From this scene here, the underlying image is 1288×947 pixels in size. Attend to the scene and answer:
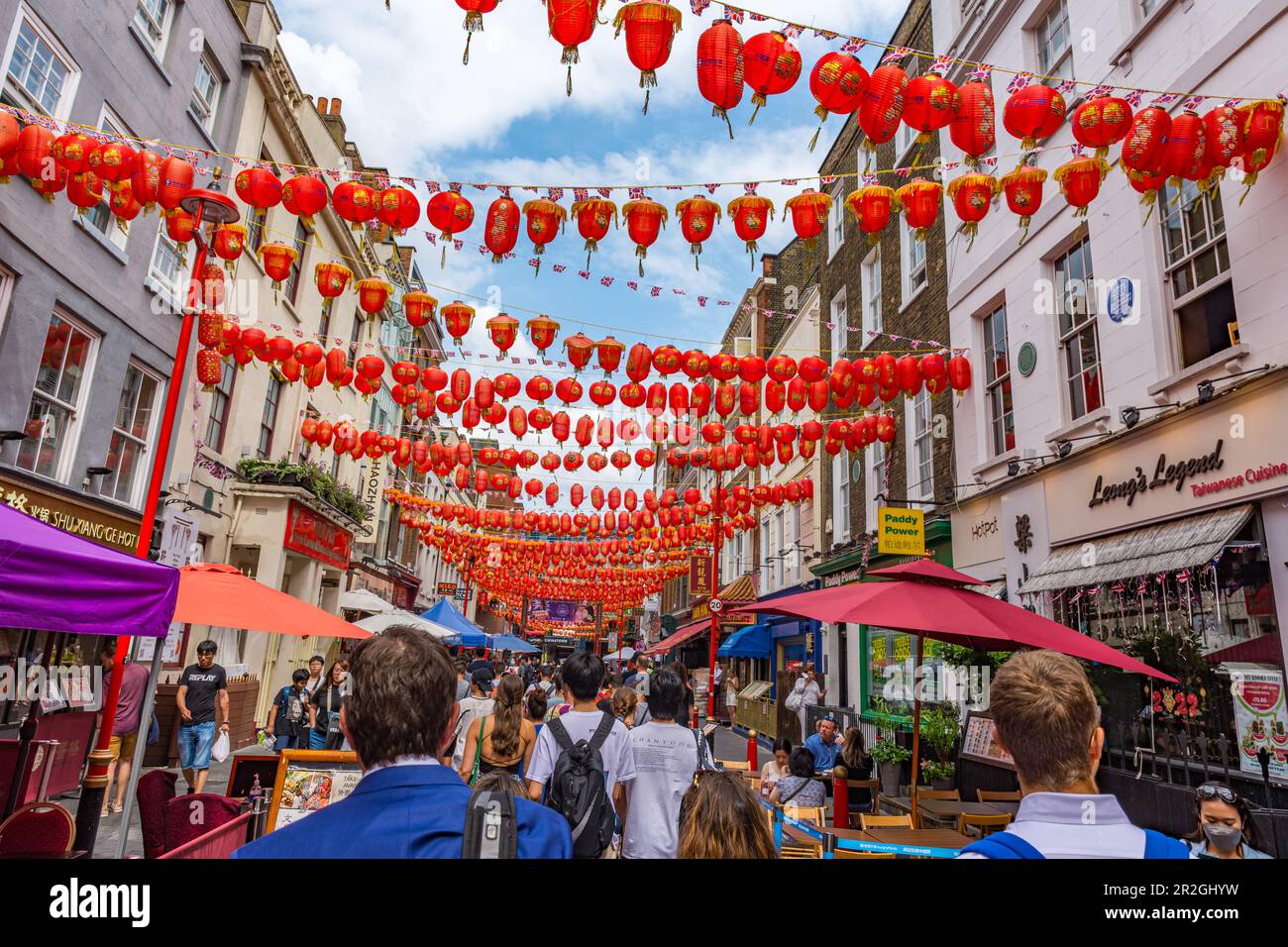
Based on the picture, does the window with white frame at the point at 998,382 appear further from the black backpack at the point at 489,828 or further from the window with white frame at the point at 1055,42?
the black backpack at the point at 489,828

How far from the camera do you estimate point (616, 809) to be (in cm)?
473

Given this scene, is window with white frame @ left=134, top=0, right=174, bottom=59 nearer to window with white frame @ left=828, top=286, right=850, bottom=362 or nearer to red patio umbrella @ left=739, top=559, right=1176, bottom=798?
red patio umbrella @ left=739, top=559, right=1176, bottom=798

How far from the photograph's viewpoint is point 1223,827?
4219 mm

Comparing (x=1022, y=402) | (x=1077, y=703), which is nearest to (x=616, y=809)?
(x=1077, y=703)

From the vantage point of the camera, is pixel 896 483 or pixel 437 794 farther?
pixel 896 483

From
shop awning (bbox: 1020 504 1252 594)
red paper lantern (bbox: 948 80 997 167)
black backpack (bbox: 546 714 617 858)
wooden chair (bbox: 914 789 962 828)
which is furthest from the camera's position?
wooden chair (bbox: 914 789 962 828)

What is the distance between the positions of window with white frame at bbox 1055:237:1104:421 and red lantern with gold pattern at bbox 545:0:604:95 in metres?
7.94

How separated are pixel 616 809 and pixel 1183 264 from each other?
29.1 feet

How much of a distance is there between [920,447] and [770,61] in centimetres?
1021

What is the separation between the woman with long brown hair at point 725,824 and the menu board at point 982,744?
8.10 m

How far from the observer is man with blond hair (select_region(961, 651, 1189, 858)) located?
5.62 feet

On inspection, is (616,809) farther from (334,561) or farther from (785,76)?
(334,561)

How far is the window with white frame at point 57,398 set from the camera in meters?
10.2

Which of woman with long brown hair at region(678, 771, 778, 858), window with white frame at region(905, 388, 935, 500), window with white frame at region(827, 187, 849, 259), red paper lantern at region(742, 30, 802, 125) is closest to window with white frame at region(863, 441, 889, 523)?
window with white frame at region(905, 388, 935, 500)
